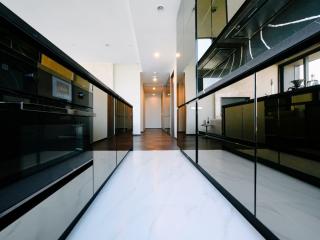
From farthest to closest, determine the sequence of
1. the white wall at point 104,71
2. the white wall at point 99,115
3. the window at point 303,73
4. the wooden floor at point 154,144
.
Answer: the white wall at point 104,71, the wooden floor at point 154,144, the white wall at point 99,115, the window at point 303,73

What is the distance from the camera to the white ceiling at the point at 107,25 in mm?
3650

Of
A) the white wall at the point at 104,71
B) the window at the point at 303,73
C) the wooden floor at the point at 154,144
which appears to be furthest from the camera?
the white wall at the point at 104,71

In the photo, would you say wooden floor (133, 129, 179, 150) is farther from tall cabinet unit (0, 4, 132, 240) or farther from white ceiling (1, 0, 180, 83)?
white ceiling (1, 0, 180, 83)

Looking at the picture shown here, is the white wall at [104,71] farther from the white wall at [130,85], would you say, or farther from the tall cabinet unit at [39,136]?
the tall cabinet unit at [39,136]

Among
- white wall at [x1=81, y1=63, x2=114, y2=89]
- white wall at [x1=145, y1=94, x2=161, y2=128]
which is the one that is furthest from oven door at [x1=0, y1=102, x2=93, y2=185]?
white wall at [x1=145, y1=94, x2=161, y2=128]

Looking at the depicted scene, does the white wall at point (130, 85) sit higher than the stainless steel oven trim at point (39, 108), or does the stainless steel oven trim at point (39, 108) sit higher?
the white wall at point (130, 85)

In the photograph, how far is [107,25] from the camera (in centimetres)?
438

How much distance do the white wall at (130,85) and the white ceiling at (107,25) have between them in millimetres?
579

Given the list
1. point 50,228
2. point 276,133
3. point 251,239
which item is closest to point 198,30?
point 276,133

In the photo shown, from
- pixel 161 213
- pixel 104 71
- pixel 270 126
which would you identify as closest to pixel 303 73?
pixel 270 126

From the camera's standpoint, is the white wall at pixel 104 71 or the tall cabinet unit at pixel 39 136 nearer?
the tall cabinet unit at pixel 39 136

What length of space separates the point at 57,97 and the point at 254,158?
3.95 feet

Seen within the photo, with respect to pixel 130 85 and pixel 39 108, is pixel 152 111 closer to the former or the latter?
pixel 130 85

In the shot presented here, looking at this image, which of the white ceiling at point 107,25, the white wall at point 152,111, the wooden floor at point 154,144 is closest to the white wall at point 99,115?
the wooden floor at point 154,144
